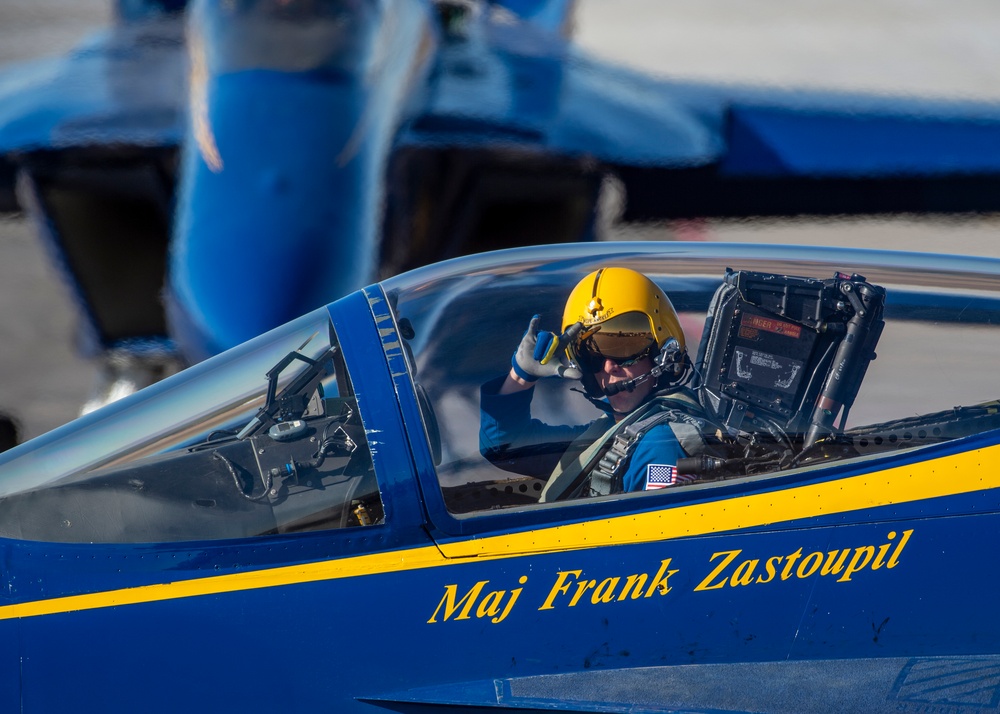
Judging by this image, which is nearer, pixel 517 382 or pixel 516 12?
pixel 517 382

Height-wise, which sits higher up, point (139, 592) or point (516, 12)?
point (516, 12)

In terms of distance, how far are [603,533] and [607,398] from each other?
0.42 meters

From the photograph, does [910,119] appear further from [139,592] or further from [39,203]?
[139,592]

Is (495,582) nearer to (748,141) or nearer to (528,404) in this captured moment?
(528,404)

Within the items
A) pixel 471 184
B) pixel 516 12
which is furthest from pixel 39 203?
pixel 516 12

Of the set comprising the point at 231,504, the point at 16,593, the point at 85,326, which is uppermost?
the point at 231,504

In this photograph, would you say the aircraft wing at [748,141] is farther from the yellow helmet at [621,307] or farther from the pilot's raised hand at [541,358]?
the pilot's raised hand at [541,358]

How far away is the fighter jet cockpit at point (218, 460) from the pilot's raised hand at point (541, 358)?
17.3 inches

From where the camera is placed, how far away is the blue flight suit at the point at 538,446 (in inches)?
95.0

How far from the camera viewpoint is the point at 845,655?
2291mm

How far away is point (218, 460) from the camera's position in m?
2.48

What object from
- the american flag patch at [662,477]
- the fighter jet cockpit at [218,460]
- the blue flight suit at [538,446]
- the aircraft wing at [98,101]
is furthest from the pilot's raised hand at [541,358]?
the aircraft wing at [98,101]

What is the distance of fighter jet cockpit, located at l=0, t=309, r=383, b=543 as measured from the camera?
7.66ft

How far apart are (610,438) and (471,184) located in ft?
16.6
